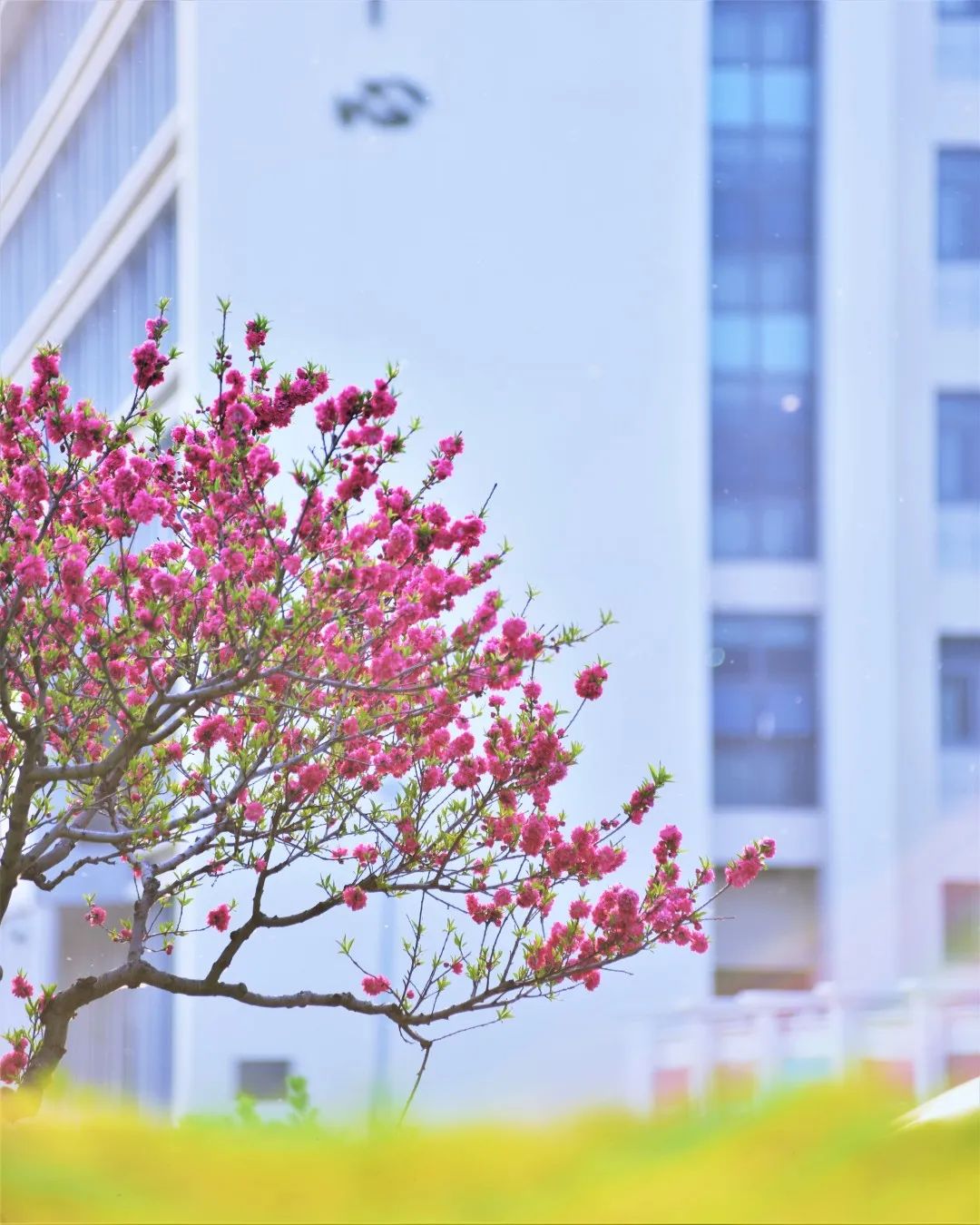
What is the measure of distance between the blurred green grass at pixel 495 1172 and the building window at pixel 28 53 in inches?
343

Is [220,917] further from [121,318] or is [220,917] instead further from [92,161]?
[92,161]

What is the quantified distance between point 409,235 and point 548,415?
1266 mm

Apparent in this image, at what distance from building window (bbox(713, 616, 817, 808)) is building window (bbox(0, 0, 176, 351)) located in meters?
4.02

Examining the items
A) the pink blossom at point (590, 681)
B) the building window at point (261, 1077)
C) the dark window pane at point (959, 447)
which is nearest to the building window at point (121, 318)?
the building window at point (261, 1077)

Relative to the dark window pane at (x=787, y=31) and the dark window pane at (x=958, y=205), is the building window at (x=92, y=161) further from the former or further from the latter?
the dark window pane at (x=958, y=205)

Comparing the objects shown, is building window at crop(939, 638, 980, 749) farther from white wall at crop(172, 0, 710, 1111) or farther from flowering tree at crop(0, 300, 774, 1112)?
flowering tree at crop(0, 300, 774, 1112)

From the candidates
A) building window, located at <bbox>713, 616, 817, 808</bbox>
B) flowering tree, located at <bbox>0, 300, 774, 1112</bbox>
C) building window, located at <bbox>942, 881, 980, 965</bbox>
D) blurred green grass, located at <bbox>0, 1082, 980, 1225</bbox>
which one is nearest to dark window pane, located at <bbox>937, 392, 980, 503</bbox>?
building window, located at <bbox>713, 616, 817, 808</bbox>

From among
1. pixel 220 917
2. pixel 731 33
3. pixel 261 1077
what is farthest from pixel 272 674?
pixel 731 33

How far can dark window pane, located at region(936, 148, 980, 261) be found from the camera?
35.1 feet

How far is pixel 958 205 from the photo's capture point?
35.2ft

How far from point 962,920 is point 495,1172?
9.33m

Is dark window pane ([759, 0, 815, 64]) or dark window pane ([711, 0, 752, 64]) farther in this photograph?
dark window pane ([759, 0, 815, 64])

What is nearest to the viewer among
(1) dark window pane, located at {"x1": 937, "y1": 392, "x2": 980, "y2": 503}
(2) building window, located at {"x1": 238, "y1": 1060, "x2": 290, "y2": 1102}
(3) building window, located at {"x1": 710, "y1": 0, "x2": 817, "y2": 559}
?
(2) building window, located at {"x1": 238, "y1": 1060, "x2": 290, "y2": 1102}

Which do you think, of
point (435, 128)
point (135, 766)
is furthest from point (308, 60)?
point (135, 766)
